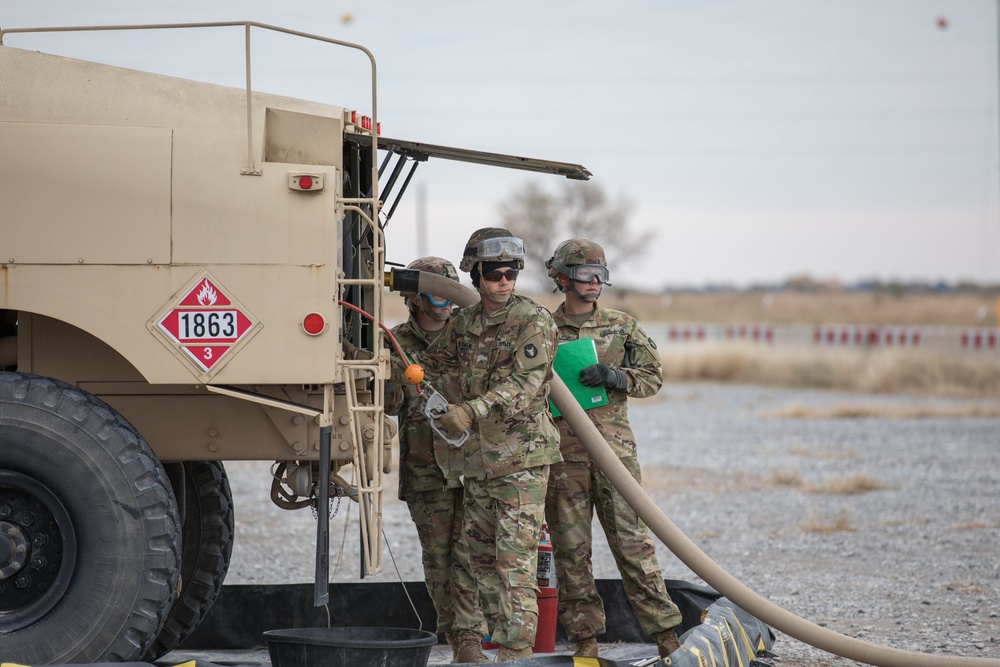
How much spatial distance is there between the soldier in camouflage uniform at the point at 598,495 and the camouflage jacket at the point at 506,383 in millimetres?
385

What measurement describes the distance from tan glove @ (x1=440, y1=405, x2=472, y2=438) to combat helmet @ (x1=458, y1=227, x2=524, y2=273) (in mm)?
681

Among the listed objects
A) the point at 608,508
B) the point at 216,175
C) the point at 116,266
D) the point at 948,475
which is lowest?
the point at 948,475

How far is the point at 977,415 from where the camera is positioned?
1802cm

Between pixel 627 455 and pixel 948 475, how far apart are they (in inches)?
332

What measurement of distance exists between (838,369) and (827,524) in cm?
1225

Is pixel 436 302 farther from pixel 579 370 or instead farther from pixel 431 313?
pixel 579 370

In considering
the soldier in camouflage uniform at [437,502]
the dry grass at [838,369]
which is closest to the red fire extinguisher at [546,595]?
the soldier in camouflage uniform at [437,502]

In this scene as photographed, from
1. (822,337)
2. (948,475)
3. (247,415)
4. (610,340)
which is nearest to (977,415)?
(948,475)

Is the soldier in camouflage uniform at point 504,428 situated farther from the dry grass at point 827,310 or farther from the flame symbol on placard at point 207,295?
the dry grass at point 827,310

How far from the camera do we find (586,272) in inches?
228

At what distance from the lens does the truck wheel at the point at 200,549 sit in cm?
568

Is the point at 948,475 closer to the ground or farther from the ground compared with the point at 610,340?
closer to the ground

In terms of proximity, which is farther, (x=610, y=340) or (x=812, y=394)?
(x=812, y=394)

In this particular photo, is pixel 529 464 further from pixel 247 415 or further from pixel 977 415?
pixel 977 415
